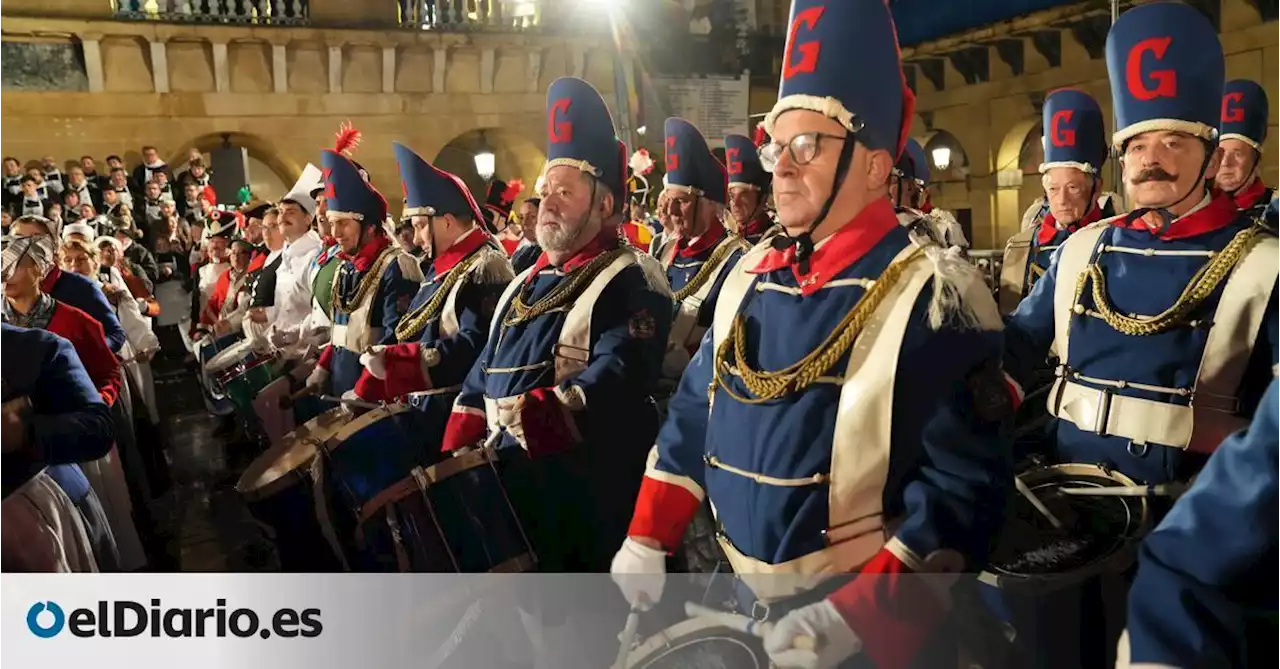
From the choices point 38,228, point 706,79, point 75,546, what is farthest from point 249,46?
point 75,546

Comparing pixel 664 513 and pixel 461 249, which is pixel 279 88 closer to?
pixel 461 249

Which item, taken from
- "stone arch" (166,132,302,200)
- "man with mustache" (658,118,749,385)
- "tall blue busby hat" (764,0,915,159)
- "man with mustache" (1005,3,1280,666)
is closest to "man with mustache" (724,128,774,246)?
"man with mustache" (658,118,749,385)

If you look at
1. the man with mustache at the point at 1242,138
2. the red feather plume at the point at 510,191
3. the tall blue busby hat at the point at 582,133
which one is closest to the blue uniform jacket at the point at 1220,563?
the tall blue busby hat at the point at 582,133

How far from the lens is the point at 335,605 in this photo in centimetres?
341

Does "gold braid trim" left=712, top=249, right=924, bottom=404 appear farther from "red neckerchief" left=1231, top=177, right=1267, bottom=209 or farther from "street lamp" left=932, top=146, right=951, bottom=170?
"street lamp" left=932, top=146, right=951, bottom=170

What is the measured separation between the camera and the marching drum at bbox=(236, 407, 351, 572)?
11.1 feet

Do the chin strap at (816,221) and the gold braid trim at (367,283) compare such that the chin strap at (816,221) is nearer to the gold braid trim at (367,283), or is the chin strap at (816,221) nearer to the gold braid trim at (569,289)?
the gold braid trim at (569,289)

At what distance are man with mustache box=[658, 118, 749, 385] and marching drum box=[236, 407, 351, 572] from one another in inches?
101

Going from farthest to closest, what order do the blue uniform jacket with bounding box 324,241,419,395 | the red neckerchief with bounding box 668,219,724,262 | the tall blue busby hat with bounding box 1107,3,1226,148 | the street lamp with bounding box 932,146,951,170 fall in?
the street lamp with bounding box 932,146,951,170, the red neckerchief with bounding box 668,219,724,262, the blue uniform jacket with bounding box 324,241,419,395, the tall blue busby hat with bounding box 1107,3,1226,148

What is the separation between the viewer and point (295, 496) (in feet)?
11.2

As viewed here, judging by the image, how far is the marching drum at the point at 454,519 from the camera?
9.86 feet

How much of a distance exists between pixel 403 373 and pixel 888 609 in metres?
2.71

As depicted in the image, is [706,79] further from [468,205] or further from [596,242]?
[596,242]

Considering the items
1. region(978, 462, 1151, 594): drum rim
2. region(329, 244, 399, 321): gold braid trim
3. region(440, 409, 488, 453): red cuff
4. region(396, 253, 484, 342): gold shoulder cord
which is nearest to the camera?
region(978, 462, 1151, 594): drum rim
